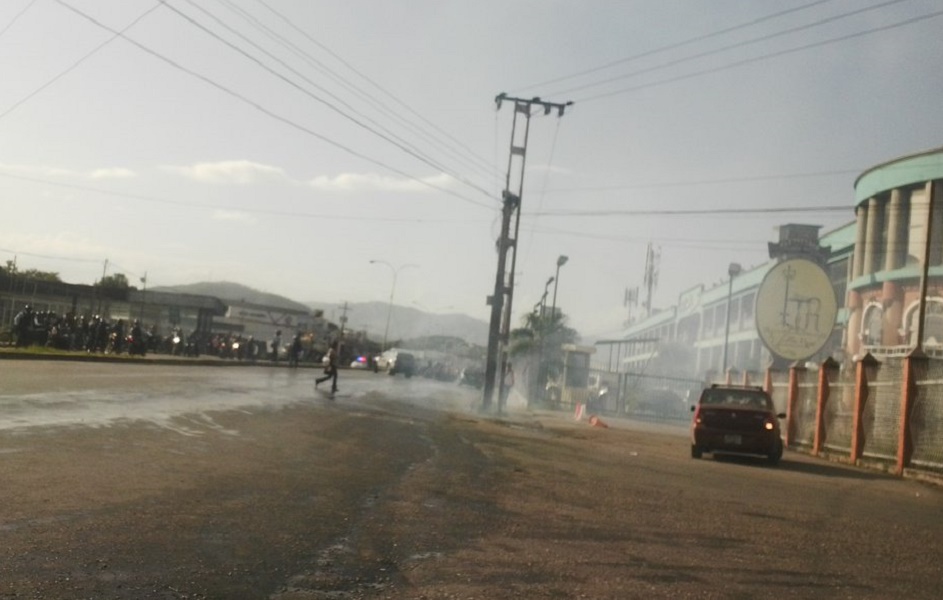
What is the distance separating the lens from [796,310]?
105 feet

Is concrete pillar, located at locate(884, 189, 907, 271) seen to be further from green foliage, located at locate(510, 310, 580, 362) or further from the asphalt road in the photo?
the asphalt road

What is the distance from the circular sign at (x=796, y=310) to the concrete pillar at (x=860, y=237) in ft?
65.4

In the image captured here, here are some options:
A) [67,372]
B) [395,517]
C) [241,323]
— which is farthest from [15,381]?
[241,323]

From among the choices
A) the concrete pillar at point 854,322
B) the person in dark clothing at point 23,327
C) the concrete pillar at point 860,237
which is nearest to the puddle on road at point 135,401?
the person in dark clothing at point 23,327

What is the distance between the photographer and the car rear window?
71.6 ft

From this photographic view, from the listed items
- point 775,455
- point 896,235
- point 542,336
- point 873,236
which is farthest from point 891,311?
point 775,455

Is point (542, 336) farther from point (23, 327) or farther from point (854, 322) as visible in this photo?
point (23, 327)

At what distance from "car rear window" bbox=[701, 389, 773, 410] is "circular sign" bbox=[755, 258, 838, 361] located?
10474mm

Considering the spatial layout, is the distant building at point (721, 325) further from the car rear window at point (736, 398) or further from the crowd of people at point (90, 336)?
the car rear window at point (736, 398)

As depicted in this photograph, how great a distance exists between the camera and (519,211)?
4125 cm

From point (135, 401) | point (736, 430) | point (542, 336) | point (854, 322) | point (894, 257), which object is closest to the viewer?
point (135, 401)

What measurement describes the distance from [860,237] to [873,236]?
73.9 inches

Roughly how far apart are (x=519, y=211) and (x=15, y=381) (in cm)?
2356

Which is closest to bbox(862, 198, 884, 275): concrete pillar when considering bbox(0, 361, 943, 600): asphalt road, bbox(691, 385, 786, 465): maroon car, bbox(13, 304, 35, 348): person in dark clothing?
bbox(691, 385, 786, 465): maroon car
